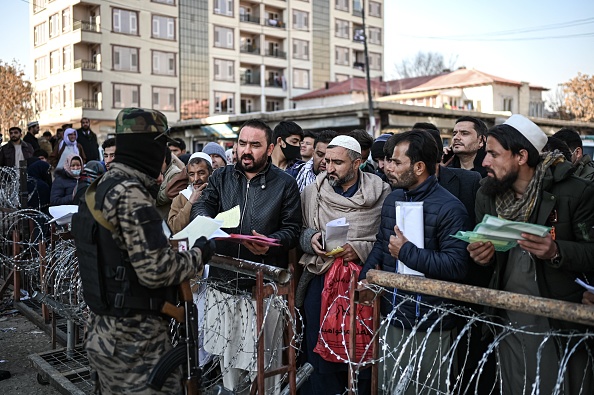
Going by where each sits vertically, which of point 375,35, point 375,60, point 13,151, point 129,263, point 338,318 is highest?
point 375,35

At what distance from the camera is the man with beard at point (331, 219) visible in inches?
152

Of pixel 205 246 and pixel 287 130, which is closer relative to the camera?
pixel 205 246

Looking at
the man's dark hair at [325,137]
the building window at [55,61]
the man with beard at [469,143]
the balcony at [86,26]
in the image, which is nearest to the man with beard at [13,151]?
the man's dark hair at [325,137]

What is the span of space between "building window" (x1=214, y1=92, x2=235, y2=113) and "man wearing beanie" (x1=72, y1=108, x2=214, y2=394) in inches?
1845

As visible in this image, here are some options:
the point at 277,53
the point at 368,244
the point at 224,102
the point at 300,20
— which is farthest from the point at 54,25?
the point at 368,244

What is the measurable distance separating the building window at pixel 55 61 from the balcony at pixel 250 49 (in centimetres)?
1568

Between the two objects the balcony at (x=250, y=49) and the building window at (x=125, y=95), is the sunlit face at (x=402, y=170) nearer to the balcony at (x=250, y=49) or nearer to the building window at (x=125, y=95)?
the building window at (x=125, y=95)

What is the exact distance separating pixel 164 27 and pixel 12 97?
51.5 feet

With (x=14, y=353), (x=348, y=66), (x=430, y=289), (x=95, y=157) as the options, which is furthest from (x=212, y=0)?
(x=430, y=289)

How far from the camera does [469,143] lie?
472 centimetres

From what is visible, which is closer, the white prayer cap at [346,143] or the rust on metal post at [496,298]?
the rust on metal post at [496,298]

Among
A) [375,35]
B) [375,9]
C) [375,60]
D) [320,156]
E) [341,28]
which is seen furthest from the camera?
[375,60]

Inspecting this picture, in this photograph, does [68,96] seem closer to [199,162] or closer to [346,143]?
[199,162]

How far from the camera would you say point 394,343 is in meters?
3.25
